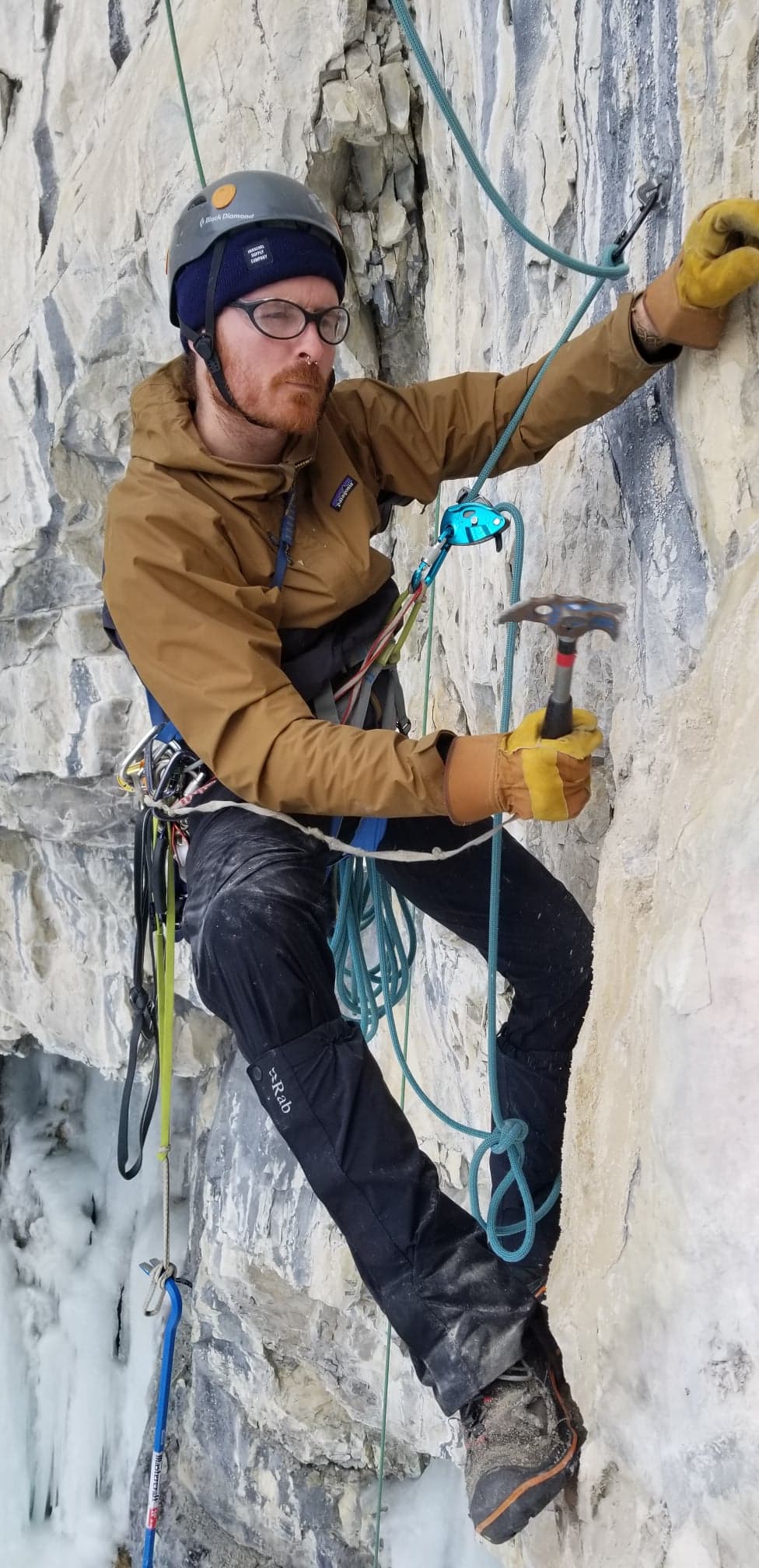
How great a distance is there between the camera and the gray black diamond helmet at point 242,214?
5.93 ft

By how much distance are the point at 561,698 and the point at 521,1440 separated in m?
0.98

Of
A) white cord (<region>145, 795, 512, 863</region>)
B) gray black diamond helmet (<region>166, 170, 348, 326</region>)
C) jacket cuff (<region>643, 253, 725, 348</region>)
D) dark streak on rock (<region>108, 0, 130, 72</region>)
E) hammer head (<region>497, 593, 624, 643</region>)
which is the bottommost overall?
white cord (<region>145, 795, 512, 863</region>)

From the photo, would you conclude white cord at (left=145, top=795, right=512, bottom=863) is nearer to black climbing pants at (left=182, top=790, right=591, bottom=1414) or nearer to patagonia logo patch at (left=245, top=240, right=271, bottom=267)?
black climbing pants at (left=182, top=790, right=591, bottom=1414)

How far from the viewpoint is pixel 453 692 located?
344cm

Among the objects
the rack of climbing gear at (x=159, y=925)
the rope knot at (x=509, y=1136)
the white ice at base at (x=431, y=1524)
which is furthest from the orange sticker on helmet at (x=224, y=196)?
the white ice at base at (x=431, y=1524)

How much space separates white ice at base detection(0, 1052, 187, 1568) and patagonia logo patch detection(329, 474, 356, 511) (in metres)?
5.54

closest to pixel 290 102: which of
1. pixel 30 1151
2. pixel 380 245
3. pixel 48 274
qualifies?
pixel 380 245

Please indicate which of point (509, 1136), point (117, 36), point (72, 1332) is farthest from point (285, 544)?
point (72, 1332)

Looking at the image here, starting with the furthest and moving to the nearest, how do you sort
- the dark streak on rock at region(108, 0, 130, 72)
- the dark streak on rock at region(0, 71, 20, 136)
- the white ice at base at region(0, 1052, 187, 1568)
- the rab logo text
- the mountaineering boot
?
the white ice at base at region(0, 1052, 187, 1568) < the dark streak on rock at region(0, 71, 20, 136) < the dark streak on rock at region(108, 0, 130, 72) < the rab logo text < the mountaineering boot

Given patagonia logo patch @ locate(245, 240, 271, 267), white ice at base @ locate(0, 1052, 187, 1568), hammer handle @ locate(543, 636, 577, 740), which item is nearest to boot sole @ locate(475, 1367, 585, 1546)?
hammer handle @ locate(543, 636, 577, 740)

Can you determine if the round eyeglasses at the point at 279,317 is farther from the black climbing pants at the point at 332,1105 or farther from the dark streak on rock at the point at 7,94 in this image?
the dark streak on rock at the point at 7,94

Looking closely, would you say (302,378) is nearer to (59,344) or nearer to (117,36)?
(59,344)

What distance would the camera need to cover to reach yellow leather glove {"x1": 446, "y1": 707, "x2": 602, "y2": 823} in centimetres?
139

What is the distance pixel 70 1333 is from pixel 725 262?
23.9ft
